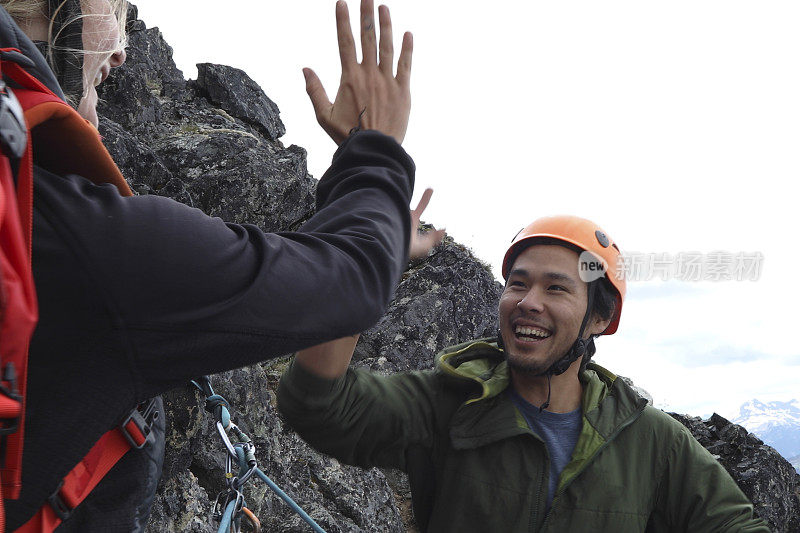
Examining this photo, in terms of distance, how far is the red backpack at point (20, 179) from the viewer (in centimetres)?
109

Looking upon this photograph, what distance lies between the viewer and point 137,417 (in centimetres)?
227

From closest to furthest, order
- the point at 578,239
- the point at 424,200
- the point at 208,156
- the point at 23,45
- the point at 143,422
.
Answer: the point at 23,45, the point at 424,200, the point at 143,422, the point at 578,239, the point at 208,156

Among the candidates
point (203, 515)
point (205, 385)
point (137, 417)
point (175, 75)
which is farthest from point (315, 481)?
point (175, 75)

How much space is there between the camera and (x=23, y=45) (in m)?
1.36

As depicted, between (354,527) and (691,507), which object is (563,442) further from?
(354,527)

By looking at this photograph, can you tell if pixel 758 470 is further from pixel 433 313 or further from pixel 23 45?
pixel 23 45

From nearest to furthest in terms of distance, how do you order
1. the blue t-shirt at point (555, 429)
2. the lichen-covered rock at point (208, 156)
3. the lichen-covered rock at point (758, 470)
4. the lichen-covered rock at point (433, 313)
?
1. the blue t-shirt at point (555, 429)
2. the lichen-covered rock at point (758, 470)
3. the lichen-covered rock at point (208, 156)
4. the lichen-covered rock at point (433, 313)

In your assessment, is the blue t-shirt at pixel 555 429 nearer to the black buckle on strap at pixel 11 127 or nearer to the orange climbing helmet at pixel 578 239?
the orange climbing helmet at pixel 578 239

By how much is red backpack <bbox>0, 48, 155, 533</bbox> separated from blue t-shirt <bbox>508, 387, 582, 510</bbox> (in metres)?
2.82

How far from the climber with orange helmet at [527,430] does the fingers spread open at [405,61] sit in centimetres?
144

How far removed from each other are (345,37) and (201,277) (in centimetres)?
88

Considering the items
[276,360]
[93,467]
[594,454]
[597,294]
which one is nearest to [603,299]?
[597,294]

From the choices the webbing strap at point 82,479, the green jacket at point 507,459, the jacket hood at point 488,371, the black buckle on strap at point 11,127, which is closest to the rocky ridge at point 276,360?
the green jacket at point 507,459

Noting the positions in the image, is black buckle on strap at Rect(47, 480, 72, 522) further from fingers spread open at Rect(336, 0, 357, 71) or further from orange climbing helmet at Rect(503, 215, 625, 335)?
orange climbing helmet at Rect(503, 215, 625, 335)
